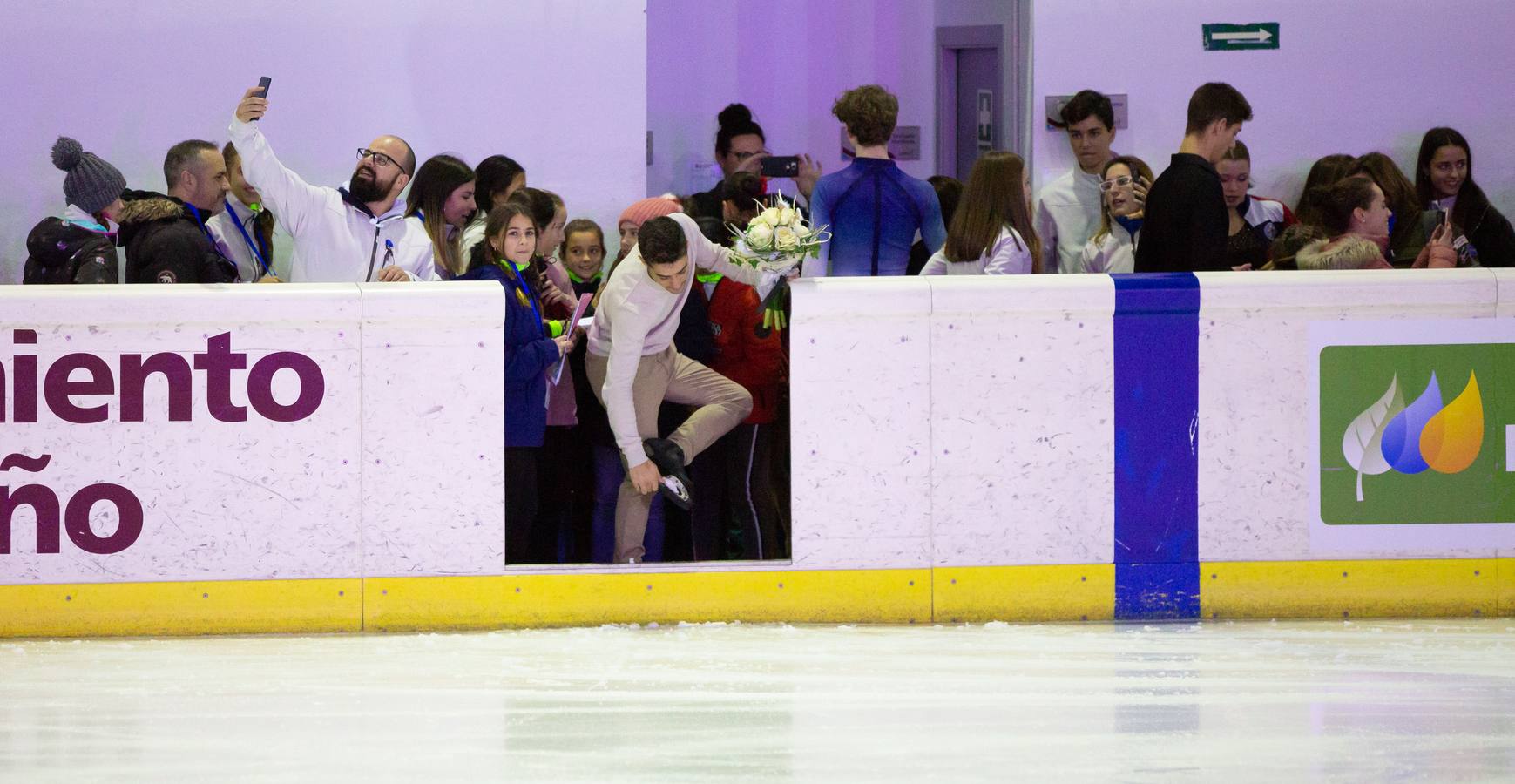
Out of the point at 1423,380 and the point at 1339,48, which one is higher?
the point at 1339,48

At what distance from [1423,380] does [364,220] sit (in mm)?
3828

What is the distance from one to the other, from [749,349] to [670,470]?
0.59m

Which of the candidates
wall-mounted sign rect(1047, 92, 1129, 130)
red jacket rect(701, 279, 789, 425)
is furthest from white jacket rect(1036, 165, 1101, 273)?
red jacket rect(701, 279, 789, 425)

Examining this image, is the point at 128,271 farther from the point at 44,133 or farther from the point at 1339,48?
the point at 1339,48

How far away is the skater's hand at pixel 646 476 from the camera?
227 inches

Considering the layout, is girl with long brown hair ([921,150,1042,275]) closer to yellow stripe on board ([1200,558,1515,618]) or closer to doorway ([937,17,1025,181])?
yellow stripe on board ([1200,558,1515,618])

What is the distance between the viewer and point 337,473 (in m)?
5.61

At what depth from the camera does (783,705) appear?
4.59 m

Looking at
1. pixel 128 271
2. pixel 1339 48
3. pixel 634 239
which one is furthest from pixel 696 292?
pixel 1339 48

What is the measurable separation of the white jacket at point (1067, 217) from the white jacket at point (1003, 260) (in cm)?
90

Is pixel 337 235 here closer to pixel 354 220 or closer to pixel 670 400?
pixel 354 220

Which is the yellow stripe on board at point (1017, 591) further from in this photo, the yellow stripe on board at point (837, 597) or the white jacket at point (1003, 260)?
the white jacket at point (1003, 260)

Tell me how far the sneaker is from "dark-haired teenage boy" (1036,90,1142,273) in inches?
85.2

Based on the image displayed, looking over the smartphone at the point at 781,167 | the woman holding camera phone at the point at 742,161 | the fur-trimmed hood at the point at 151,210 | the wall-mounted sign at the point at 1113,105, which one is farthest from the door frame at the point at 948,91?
the fur-trimmed hood at the point at 151,210
